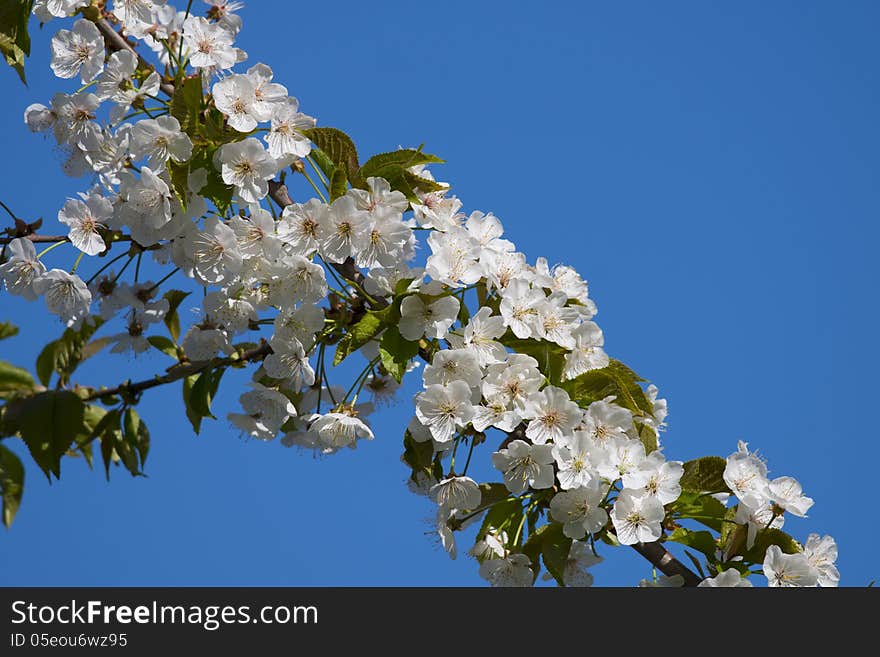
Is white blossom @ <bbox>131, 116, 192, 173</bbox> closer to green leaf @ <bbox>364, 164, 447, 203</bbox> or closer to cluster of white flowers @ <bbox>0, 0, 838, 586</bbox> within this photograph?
cluster of white flowers @ <bbox>0, 0, 838, 586</bbox>

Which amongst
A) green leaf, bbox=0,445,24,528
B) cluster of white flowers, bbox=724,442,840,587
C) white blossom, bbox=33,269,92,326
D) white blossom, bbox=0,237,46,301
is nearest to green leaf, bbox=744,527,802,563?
cluster of white flowers, bbox=724,442,840,587

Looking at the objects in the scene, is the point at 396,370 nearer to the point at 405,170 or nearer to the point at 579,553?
the point at 405,170

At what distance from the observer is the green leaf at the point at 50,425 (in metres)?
3.14

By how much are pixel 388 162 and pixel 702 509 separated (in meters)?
1.21

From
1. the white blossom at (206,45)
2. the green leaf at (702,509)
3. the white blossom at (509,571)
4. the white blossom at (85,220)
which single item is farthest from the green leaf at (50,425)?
the green leaf at (702,509)

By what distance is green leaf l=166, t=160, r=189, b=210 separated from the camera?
8.87 ft

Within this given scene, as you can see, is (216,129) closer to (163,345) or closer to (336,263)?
(336,263)

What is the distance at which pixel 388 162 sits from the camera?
2.74 metres

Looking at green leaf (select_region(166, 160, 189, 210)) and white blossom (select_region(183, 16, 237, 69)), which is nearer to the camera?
green leaf (select_region(166, 160, 189, 210))

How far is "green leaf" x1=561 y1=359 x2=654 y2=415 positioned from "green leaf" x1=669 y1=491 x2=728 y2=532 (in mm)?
242

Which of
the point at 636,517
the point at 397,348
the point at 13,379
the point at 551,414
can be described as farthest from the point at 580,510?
the point at 13,379

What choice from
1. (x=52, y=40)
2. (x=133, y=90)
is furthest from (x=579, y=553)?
(x=52, y=40)

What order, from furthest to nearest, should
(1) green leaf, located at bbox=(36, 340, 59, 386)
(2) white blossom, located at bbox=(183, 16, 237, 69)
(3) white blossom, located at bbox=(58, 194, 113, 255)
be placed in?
(1) green leaf, located at bbox=(36, 340, 59, 386) → (2) white blossom, located at bbox=(183, 16, 237, 69) → (3) white blossom, located at bbox=(58, 194, 113, 255)

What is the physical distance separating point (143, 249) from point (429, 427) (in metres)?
0.95
